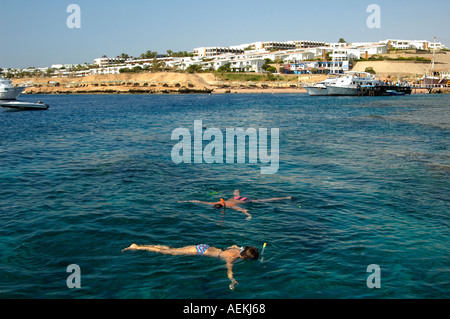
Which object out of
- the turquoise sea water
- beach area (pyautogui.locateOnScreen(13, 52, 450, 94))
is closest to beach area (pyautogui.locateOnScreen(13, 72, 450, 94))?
beach area (pyautogui.locateOnScreen(13, 52, 450, 94))

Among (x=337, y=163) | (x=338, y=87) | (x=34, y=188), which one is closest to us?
(x=34, y=188)

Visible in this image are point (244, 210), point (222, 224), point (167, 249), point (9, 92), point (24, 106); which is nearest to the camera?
point (167, 249)

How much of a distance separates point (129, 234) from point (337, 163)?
600 inches

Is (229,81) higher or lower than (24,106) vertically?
higher

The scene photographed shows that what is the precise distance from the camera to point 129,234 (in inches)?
504

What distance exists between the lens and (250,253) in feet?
35.4

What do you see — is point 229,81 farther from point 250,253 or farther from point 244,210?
point 250,253

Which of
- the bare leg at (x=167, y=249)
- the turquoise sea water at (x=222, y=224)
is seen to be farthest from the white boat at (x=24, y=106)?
the bare leg at (x=167, y=249)

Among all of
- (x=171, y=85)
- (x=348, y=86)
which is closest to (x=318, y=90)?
(x=348, y=86)

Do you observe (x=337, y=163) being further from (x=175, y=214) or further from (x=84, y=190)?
(x=84, y=190)

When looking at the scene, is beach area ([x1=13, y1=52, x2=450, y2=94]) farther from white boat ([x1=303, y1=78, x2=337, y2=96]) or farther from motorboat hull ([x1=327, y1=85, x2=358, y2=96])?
motorboat hull ([x1=327, y1=85, x2=358, y2=96])

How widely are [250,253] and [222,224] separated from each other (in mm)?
3126

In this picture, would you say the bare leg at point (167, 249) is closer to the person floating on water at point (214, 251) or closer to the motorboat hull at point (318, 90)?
the person floating on water at point (214, 251)
